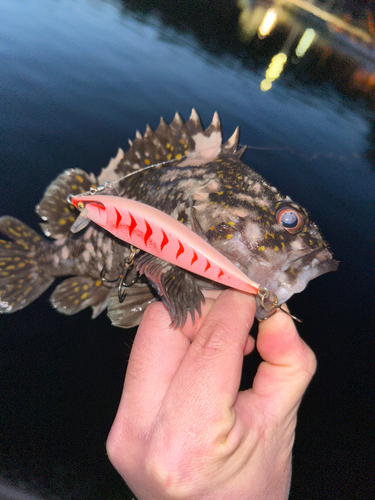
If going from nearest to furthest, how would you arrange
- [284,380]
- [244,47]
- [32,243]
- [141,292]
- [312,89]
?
[284,380]
[141,292]
[32,243]
[312,89]
[244,47]

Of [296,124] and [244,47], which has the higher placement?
[244,47]

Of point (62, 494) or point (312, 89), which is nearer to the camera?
point (62, 494)

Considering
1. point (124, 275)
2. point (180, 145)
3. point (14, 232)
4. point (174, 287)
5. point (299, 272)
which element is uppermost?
point (180, 145)

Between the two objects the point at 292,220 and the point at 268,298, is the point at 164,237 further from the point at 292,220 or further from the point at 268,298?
the point at 292,220

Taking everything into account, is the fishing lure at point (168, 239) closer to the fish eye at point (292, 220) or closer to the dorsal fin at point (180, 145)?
the fish eye at point (292, 220)

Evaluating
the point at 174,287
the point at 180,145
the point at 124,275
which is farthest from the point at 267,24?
the point at 174,287

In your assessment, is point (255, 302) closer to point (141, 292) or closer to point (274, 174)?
point (141, 292)

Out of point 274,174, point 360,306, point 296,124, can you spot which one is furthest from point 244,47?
point 360,306

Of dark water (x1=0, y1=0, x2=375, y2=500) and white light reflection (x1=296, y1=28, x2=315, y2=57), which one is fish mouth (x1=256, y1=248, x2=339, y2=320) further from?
white light reflection (x1=296, y1=28, x2=315, y2=57)
